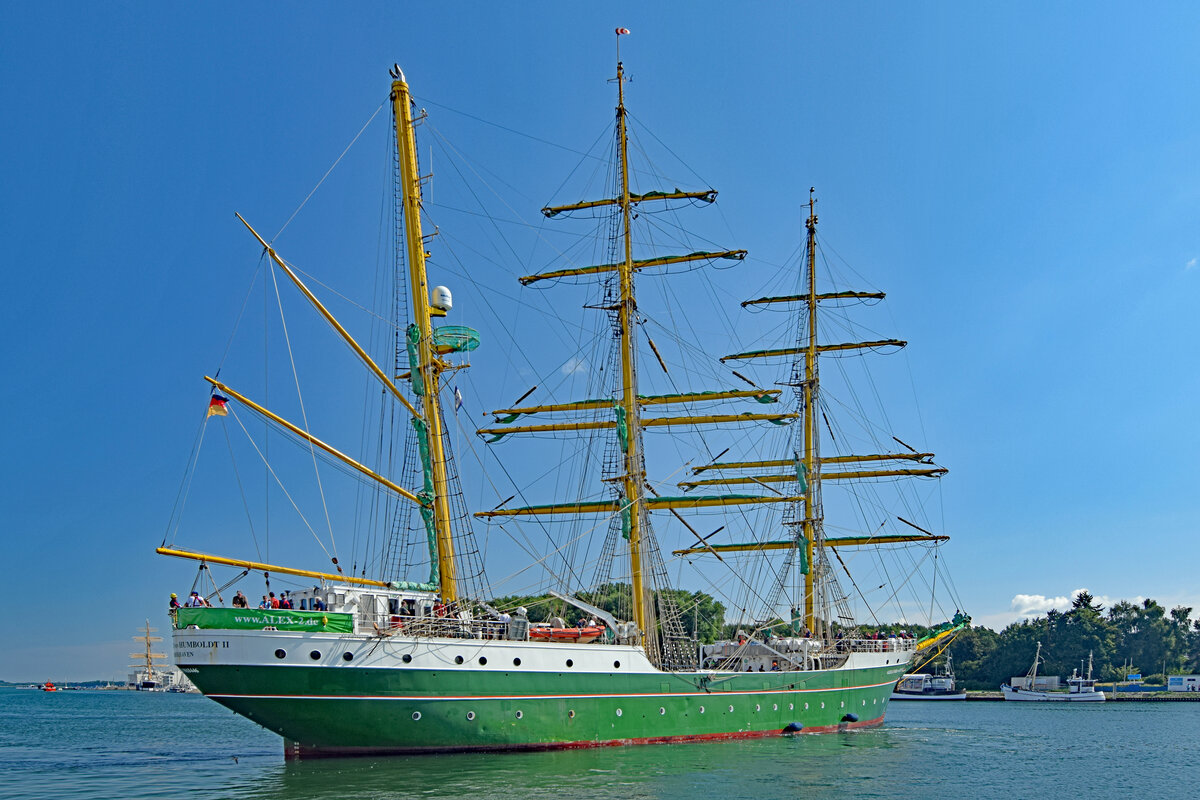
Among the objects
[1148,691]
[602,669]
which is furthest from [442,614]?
[1148,691]

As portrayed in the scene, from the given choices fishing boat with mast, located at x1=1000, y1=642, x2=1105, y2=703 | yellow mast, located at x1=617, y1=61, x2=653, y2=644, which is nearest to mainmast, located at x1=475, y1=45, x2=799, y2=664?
yellow mast, located at x1=617, y1=61, x2=653, y2=644

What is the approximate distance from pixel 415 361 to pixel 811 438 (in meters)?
25.7

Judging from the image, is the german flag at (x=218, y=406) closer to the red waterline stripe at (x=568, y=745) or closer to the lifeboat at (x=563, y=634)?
the red waterline stripe at (x=568, y=745)

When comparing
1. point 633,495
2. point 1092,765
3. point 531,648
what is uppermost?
point 633,495

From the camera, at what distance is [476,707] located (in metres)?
30.6

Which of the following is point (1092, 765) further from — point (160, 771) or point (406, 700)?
point (160, 771)

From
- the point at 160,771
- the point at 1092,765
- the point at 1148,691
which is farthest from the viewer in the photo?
the point at 1148,691

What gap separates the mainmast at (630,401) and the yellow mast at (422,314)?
8.78 m

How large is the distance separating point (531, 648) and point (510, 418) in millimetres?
15767

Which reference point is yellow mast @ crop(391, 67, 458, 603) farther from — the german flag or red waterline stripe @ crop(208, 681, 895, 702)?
the german flag

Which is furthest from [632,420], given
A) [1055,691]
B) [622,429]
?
[1055,691]

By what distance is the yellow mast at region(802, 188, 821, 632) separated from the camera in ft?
171

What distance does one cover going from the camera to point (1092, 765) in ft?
118

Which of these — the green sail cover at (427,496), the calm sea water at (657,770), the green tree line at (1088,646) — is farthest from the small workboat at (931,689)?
the green sail cover at (427,496)
